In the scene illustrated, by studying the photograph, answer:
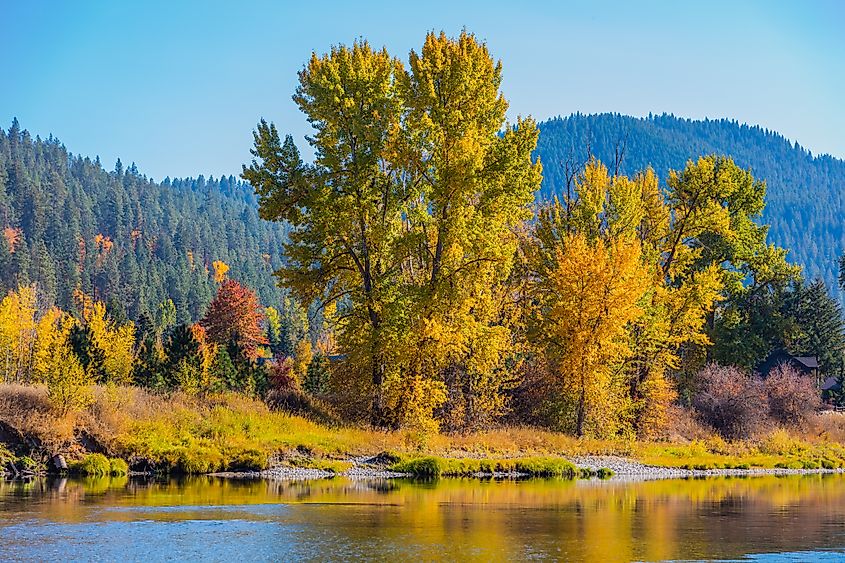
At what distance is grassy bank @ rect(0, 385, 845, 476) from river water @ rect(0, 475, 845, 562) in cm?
257

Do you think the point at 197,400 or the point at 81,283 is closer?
the point at 197,400

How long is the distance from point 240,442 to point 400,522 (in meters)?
16.0

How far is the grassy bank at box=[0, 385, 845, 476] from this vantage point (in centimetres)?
3669

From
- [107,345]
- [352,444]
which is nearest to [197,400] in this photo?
[352,444]

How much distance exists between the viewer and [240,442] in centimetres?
3962

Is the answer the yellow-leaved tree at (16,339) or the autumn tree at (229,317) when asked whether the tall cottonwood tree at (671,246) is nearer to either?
the yellow-leaved tree at (16,339)

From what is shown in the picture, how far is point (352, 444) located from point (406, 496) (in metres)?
11.4

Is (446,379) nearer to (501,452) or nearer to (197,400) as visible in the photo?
(501,452)

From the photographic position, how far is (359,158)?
46.8 metres

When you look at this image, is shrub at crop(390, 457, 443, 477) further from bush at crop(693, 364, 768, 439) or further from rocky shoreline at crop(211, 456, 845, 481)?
bush at crop(693, 364, 768, 439)

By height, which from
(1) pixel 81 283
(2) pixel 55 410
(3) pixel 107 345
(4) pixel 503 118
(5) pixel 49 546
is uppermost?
(1) pixel 81 283

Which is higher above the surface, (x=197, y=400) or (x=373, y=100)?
(x=373, y=100)

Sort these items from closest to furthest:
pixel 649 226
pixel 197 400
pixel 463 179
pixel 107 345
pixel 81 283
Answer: pixel 197 400
pixel 463 179
pixel 649 226
pixel 107 345
pixel 81 283

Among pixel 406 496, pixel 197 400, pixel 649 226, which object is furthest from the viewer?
pixel 649 226
